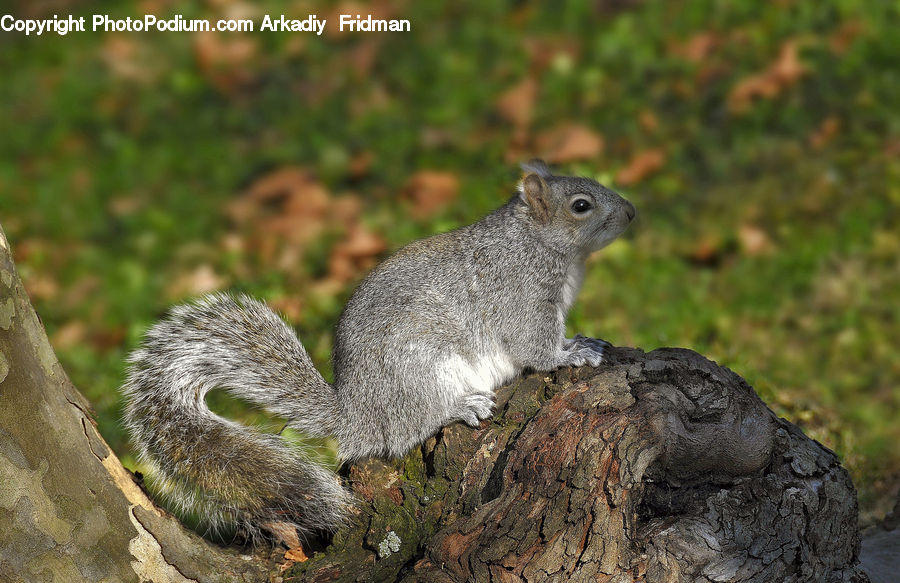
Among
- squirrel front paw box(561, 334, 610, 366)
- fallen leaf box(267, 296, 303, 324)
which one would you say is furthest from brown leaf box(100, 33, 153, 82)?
squirrel front paw box(561, 334, 610, 366)

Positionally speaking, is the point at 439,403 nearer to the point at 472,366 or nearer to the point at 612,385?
the point at 472,366

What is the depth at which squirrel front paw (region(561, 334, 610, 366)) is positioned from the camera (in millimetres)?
2244

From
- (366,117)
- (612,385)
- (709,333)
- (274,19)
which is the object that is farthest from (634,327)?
(274,19)

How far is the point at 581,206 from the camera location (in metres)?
2.53

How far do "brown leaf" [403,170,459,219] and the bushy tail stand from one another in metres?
1.85

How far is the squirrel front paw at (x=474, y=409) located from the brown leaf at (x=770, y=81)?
2.80 meters

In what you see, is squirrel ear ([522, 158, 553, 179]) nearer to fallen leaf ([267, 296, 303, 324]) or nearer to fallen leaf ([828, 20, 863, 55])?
fallen leaf ([267, 296, 303, 324])

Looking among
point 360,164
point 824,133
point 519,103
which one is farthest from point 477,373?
point 519,103

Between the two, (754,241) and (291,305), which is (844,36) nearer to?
(754,241)

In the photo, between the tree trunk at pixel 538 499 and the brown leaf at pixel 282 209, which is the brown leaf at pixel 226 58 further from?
the tree trunk at pixel 538 499

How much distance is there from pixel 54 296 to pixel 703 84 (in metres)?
3.23

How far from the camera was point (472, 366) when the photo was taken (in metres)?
2.37

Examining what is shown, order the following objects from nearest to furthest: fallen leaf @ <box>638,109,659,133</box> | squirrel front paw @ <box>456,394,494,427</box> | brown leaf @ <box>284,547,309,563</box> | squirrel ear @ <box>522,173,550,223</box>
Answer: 1. brown leaf @ <box>284,547,309,563</box>
2. squirrel front paw @ <box>456,394,494,427</box>
3. squirrel ear @ <box>522,173,550,223</box>
4. fallen leaf @ <box>638,109,659,133</box>

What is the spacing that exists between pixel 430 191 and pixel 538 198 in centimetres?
175
